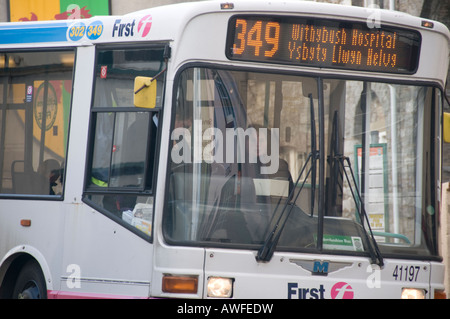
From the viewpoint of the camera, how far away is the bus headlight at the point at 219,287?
560 centimetres

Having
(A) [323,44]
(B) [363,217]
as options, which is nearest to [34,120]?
(A) [323,44]

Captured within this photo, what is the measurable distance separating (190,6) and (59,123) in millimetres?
1651

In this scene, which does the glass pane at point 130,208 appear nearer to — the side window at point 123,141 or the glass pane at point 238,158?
the side window at point 123,141

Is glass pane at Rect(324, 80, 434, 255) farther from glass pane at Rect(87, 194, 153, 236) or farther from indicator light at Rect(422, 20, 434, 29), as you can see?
glass pane at Rect(87, 194, 153, 236)

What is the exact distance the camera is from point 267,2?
19.5ft

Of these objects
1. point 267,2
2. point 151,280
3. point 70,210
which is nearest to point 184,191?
point 151,280

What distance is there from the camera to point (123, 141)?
6.11 m

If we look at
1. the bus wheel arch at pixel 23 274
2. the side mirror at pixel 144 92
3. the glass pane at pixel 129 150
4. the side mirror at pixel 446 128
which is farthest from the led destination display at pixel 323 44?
the bus wheel arch at pixel 23 274

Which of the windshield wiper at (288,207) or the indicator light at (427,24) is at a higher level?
the indicator light at (427,24)

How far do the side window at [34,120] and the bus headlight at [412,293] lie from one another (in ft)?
9.74

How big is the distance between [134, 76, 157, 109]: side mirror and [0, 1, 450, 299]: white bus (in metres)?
0.01

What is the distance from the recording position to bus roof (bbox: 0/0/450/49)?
19.4ft

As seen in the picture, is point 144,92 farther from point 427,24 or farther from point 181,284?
point 427,24

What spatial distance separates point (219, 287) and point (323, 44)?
6.92 feet
